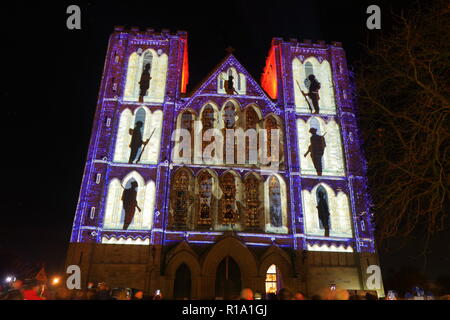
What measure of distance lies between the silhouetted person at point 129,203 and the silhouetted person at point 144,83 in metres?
6.13

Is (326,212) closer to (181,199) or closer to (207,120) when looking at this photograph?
(181,199)

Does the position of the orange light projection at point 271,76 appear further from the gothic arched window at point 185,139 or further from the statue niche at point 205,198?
the statue niche at point 205,198

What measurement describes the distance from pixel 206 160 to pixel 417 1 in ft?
49.3

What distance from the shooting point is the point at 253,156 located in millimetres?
22703

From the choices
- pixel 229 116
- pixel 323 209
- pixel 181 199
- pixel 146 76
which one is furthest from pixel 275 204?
pixel 146 76

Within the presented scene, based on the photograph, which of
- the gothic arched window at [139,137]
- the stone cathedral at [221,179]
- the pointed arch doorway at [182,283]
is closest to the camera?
the pointed arch doorway at [182,283]

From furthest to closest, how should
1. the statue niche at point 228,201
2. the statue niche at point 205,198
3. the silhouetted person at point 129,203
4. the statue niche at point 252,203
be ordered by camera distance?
the statue niche at point 252,203
the statue niche at point 228,201
the statue niche at point 205,198
the silhouetted person at point 129,203

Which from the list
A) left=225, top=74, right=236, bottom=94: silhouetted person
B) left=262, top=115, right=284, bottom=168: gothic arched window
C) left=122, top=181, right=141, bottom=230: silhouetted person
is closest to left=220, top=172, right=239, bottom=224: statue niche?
left=262, top=115, right=284, bottom=168: gothic arched window

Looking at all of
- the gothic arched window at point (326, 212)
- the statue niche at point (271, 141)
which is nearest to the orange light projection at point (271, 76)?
the statue niche at point (271, 141)

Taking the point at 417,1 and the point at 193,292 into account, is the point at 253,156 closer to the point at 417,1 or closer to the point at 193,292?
the point at 193,292

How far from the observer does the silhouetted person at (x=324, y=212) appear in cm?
2139

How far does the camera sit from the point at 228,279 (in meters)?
19.9
